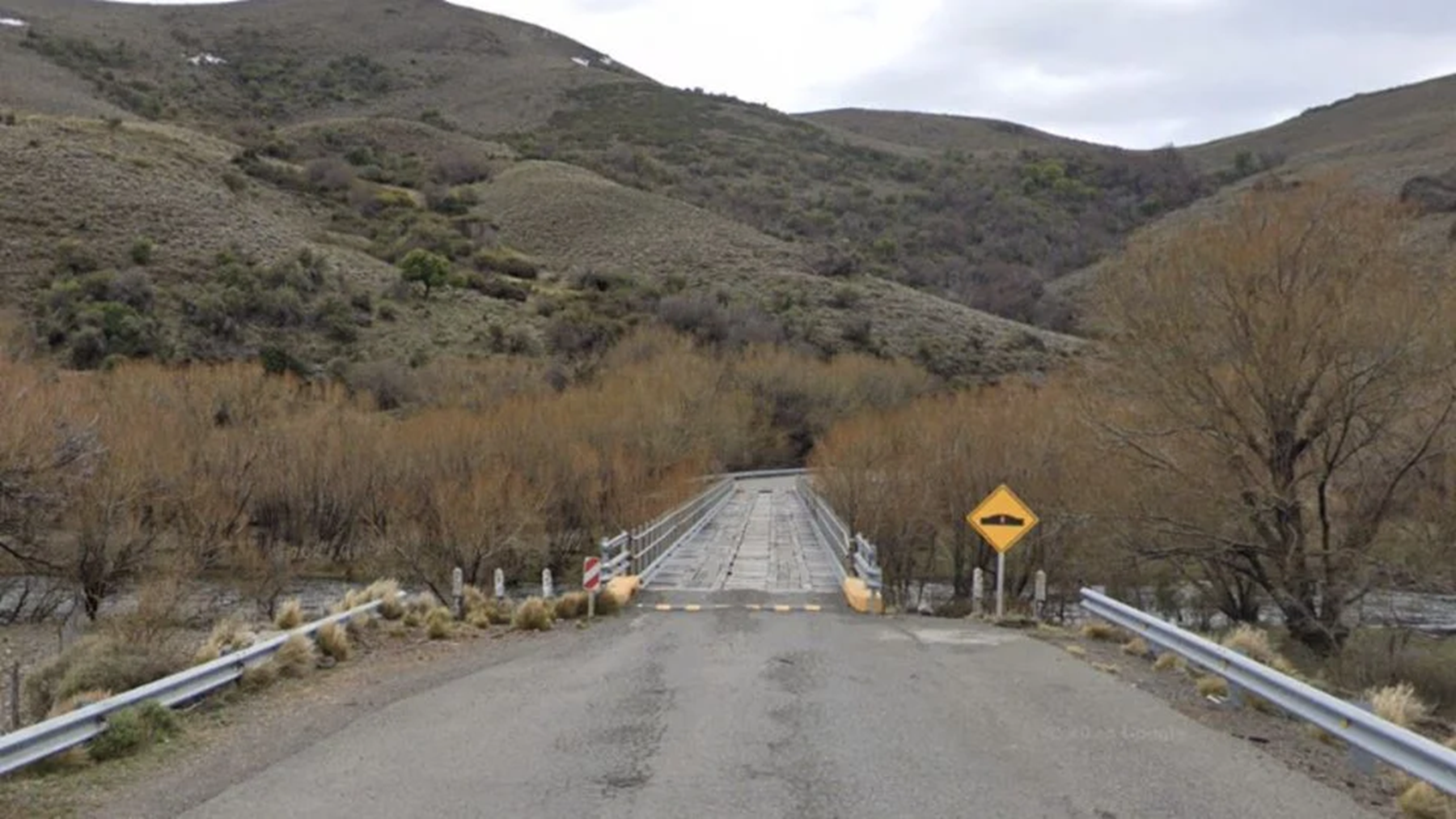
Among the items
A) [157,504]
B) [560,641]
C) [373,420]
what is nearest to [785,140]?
[373,420]

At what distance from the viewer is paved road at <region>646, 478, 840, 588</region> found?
25.9 m

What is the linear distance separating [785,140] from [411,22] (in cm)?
5001

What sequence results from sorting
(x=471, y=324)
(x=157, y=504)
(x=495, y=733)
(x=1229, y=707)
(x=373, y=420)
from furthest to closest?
(x=471, y=324), (x=373, y=420), (x=157, y=504), (x=1229, y=707), (x=495, y=733)

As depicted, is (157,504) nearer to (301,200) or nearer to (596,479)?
(596,479)

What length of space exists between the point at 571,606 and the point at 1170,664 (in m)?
9.65

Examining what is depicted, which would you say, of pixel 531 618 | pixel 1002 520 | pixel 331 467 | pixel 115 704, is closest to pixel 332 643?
pixel 531 618

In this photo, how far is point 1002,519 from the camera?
18.7 metres

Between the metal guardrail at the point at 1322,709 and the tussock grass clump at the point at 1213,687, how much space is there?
0.34ft

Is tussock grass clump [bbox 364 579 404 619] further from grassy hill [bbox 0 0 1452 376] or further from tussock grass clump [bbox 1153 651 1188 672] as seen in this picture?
grassy hill [bbox 0 0 1452 376]

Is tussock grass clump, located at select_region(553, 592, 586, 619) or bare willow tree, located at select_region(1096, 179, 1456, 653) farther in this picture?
bare willow tree, located at select_region(1096, 179, 1456, 653)

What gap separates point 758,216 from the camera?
384 ft

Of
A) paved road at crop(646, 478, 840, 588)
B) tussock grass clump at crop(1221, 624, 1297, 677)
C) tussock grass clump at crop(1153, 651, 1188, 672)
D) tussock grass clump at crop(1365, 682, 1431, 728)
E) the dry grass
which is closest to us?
tussock grass clump at crop(1365, 682, 1431, 728)

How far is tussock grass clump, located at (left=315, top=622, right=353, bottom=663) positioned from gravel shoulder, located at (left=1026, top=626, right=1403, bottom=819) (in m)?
8.06

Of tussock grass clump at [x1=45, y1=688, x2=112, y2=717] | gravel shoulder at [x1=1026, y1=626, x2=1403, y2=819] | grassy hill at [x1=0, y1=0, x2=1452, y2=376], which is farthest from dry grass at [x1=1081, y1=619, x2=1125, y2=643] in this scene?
grassy hill at [x1=0, y1=0, x2=1452, y2=376]
